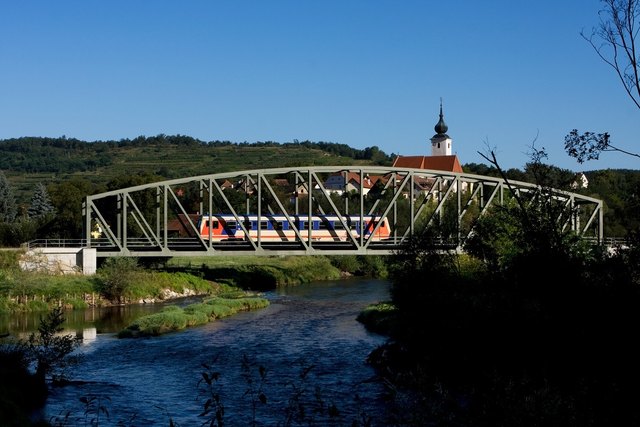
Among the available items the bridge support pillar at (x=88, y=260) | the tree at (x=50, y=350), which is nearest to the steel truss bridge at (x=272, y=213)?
the bridge support pillar at (x=88, y=260)

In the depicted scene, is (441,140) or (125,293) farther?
(441,140)

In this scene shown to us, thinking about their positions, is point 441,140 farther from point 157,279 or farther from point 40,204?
point 157,279

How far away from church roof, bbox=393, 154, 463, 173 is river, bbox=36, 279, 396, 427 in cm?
7952

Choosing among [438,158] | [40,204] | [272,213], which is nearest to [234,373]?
[272,213]

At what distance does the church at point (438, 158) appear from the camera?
400ft

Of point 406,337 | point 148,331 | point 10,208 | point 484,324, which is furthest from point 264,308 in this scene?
point 10,208

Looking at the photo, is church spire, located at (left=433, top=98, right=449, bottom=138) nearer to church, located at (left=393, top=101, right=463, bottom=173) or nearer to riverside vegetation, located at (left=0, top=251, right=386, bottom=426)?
church, located at (left=393, top=101, right=463, bottom=173)

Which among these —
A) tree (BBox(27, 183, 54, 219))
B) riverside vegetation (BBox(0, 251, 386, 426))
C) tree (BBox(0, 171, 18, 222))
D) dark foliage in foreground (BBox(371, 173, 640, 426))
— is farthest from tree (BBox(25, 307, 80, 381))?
tree (BBox(0, 171, 18, 222))

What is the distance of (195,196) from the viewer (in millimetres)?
91625

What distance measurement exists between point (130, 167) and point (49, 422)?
175 m

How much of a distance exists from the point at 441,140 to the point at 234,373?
381 ft

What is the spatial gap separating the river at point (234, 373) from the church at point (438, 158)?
8004 cm

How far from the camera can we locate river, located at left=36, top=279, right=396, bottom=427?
2056 centimetres

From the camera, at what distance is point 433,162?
12444cm
